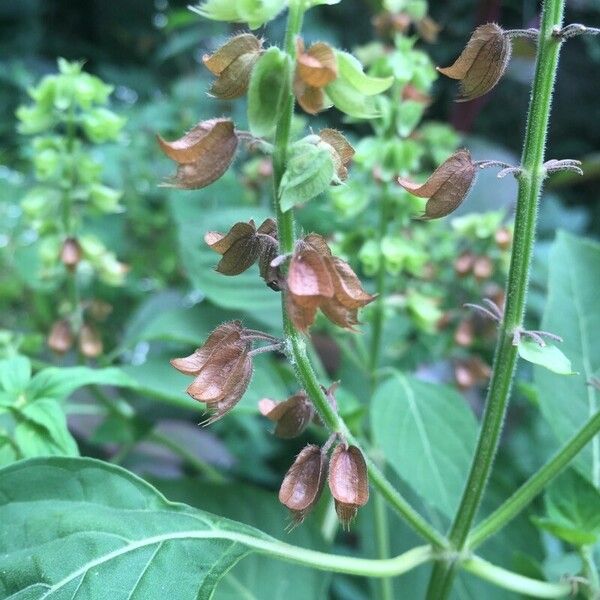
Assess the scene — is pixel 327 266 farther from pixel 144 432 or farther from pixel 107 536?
pixel 144 432

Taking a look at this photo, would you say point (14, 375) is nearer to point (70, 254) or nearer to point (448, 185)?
point (70, 254)

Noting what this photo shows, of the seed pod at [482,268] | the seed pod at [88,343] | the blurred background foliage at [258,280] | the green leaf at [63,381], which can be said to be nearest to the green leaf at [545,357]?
the blurred background foliage at [258,280]

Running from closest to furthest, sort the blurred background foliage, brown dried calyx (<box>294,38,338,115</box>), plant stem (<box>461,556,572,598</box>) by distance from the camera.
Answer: brown dried calyx (<box>294,38,338,115</box>) → plant stem (<box>461,556,572,598</box>) → the blurred background foliage

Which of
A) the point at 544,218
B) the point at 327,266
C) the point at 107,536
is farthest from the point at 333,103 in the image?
the point at 544,218

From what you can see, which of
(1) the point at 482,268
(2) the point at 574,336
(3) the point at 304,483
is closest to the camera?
(3) the point at 304,483

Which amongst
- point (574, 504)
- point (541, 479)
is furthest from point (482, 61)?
point (574, 504)

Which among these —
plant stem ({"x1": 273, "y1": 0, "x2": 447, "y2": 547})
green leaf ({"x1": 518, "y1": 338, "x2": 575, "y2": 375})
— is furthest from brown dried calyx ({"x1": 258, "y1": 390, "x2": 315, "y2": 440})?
green leaf ({"x1": 518, "y1": 338, "x2": 575, "y2": 375})

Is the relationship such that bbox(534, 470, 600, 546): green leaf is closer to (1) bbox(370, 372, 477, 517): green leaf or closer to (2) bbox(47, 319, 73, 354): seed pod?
(1) bbox(370, 372, 477, 517): green leaf

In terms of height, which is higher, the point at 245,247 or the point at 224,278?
the point at 245,247
